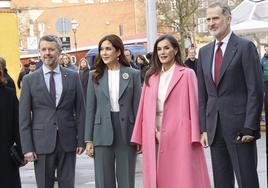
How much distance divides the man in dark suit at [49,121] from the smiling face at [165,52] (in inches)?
38.4

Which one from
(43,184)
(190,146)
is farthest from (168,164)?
(43,184)

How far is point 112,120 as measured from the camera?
6.65 metres

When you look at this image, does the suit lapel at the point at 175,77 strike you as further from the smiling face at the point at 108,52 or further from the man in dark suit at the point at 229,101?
the smiling face at the point at 108,52

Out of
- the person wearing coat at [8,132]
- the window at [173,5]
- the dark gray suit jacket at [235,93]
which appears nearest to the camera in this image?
the dark gray suit jacket at [235,93]

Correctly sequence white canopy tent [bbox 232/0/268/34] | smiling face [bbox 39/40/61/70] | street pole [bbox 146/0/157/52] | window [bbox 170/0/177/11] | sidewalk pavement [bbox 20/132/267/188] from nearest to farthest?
smiling face [bbox 39/40/61/70] < sidewalk pavement [bbox 20/132/267/188] < white canopy tent [bbox 232/0/268/34] < street pole [bbox 146/0/157/52] < window [bbox 170/0/177/11]

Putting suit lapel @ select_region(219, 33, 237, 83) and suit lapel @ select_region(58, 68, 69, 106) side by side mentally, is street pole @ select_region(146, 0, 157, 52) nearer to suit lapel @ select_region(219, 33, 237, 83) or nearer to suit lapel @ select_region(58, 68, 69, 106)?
suit lapel @ select_region(58, 68, 69, 106)

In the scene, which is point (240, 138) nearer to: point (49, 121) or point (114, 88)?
point (114, 88)

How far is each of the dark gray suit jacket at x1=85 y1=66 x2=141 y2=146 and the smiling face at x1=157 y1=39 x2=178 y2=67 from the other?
1.39ft

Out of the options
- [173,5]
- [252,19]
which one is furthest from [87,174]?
[173,5]

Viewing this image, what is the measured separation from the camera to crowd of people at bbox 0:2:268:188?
6293mm

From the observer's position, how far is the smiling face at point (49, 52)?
21.4 feet

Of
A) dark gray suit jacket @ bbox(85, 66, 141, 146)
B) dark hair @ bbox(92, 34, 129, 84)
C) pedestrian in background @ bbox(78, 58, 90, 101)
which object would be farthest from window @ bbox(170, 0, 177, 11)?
dark gray suit jacket @ bbox(85, 66, 141, 146)

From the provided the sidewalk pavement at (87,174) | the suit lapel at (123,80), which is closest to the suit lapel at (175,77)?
the suit lapel at (123,80)

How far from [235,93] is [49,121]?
1.87 m
